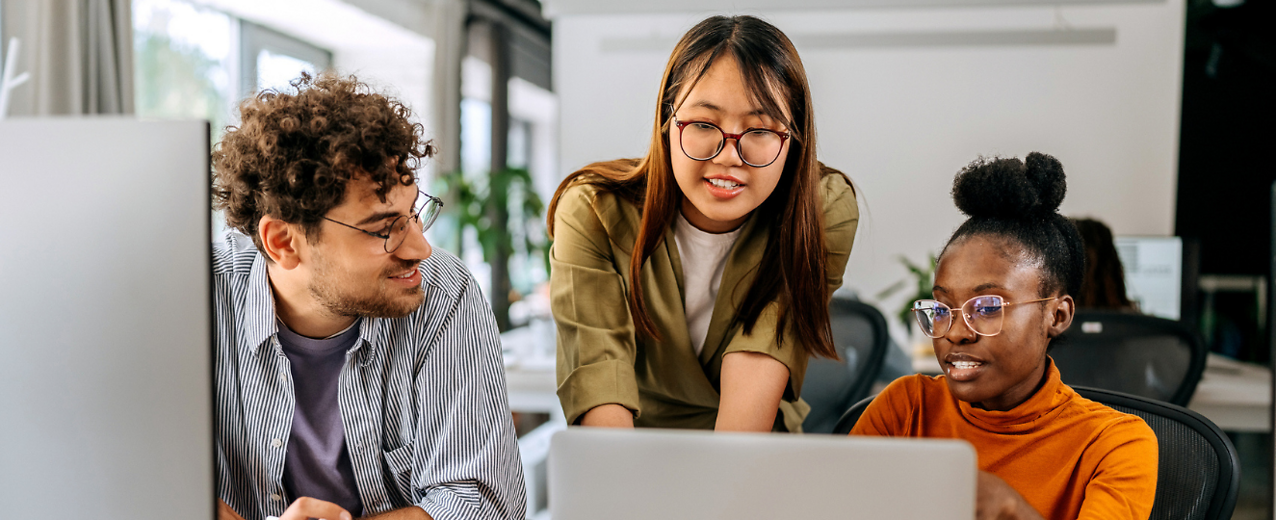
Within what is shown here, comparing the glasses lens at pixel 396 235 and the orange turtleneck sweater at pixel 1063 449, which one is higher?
the glasses lens at pixel 396 235

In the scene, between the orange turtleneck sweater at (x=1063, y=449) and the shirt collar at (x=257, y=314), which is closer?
the orange turtleneck sweater at (x=1063, y=449)

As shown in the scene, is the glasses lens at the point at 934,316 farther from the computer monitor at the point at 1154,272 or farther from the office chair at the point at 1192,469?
the computer monitor at the point at 1154,272

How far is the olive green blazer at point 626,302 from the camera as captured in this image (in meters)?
1.13

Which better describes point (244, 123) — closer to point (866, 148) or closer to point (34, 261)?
point (34, 261)

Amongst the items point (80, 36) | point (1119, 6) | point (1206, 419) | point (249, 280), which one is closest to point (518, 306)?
point (80, 36)

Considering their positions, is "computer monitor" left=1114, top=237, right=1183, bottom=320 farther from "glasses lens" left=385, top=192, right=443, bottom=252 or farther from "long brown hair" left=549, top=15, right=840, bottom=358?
"glasses lens" left=385, top=192, right=443, bottom=252

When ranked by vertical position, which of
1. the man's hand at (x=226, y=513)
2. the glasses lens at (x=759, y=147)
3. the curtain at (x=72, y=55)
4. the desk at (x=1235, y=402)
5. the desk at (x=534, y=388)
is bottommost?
the desk at (x=534, y=388)

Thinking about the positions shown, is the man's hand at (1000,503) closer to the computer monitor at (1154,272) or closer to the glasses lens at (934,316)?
the glasses lens at (934,316)

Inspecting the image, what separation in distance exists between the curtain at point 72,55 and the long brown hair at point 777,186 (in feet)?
7.15

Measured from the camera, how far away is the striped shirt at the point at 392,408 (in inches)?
43.8

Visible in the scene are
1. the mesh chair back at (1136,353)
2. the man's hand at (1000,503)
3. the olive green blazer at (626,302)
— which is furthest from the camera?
the mesh chair back at (1136,353)

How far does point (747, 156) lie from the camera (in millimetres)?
1014

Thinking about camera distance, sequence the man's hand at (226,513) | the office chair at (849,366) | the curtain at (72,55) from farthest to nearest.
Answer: the curtain at (72,55) < the office chair at (849,366) < the man's hand at (226,513)

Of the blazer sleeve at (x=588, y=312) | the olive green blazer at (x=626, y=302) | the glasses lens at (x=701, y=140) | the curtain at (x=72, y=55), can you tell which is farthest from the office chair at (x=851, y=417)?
the curtain at (x=72, y=55)
